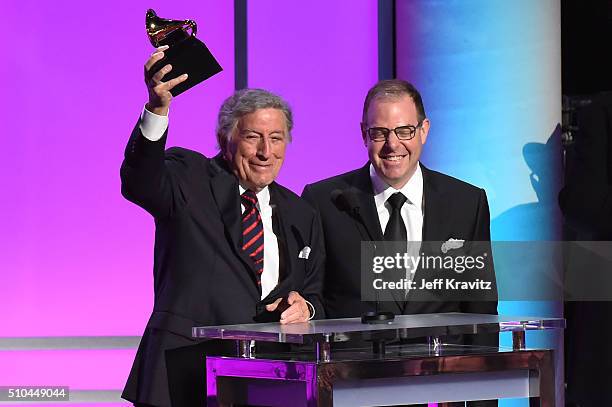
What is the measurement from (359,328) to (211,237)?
0.69 meters

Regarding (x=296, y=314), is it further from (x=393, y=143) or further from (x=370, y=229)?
(x=393, y=143)

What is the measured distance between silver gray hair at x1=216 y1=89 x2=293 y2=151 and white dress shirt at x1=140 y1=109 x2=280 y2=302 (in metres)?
0.19

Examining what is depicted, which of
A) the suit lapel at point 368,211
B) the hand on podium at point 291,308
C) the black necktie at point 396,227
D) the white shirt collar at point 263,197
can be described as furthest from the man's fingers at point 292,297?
the black necktie at point 396,227

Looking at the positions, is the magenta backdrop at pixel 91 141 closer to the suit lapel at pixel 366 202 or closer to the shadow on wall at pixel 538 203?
the shadow on wall at pixel 538 203

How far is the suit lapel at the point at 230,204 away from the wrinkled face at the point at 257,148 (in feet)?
0.16

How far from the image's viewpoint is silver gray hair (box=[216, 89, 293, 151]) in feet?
12.1

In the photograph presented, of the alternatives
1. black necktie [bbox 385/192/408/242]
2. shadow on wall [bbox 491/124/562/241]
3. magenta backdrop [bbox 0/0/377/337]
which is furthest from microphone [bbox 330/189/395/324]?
magenta backdrop [bbox 0/0/377/337]

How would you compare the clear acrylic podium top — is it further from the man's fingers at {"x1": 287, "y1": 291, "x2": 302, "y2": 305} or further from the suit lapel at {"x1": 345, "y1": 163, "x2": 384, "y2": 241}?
the suit lapel at {"x1": 345, "y1": 163, "x2": 384, "y2": 241}

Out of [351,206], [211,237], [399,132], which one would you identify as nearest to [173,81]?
[211,237]

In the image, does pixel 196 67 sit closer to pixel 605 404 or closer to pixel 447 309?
pixel 447 309

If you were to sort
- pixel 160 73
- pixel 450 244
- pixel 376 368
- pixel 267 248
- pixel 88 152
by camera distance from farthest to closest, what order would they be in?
pixel 88 152 < pixel 450 244 < pixel 267 248 < pixel 160 73 < pixel 376 368

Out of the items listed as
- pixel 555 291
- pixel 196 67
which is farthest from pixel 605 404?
pixel 196 67

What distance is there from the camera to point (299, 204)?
12.7ft

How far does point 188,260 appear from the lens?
140 inches
